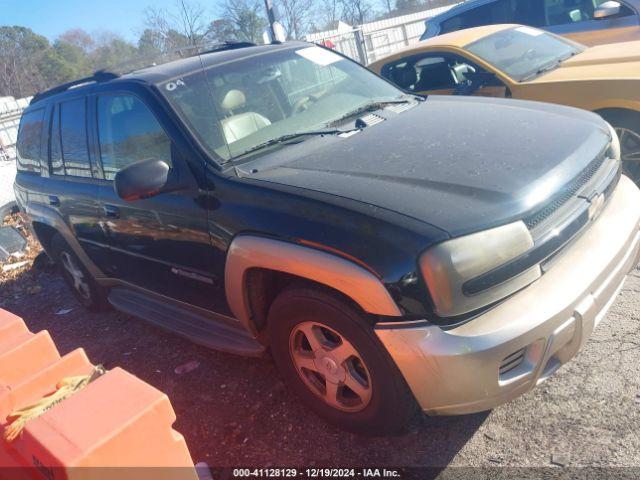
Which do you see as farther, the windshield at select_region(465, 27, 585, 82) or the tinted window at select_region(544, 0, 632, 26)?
the tinted window at select_region(544, 0, 632, 26)

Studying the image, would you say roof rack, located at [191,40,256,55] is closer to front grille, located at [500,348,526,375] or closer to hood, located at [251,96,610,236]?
hood, located at [251,96,610,236]

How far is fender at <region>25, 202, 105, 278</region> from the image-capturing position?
13.9ft

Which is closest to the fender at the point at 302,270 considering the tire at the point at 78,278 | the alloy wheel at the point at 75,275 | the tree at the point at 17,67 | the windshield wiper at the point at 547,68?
the tire at the point at 78,278

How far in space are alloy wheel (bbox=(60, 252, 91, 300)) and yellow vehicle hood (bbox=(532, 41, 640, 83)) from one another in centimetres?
434

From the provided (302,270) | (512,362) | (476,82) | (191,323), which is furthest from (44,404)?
(476,82)

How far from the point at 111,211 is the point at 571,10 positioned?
6.45 m

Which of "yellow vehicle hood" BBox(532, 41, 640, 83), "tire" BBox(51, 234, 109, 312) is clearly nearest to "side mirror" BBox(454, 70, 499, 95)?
"yellow vehicle hood" BBox(532, 41, 640, 83)

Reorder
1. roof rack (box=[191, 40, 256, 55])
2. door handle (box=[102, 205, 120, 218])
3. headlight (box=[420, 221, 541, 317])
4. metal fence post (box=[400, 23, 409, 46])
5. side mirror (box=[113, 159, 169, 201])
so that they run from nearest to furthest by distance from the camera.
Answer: headlight (box=[420, 221, 541, 317]) → side mirror (box=[113, 159, 169, 201]) → door handle (box=[102, 205, 120, 218]) → roof rack (box=[191, 40, 256, 55]) → metal fence post (box=[400, 23, 409, 46])

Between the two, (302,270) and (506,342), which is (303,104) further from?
(506,342)

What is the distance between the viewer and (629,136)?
426 cm

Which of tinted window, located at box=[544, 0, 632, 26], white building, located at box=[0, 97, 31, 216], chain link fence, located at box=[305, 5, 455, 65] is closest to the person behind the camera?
tinted window, located at box=[544, 0, 632, 26]

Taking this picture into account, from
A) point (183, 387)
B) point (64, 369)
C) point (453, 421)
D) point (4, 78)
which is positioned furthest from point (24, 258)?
point (4, 78)

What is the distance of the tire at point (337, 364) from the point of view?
2266 mm

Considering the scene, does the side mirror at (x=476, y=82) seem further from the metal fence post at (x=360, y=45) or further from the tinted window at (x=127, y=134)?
the metal fence post at (x=360, y=45)
